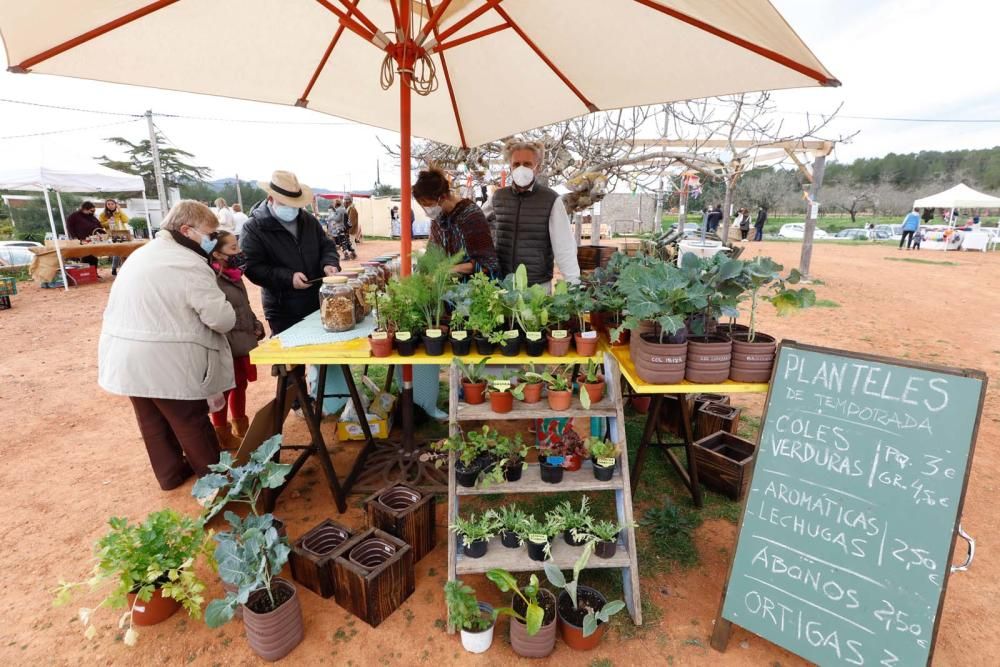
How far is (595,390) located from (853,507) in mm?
997

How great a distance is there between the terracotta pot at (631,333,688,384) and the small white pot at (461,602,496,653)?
Result: 1.15 meters

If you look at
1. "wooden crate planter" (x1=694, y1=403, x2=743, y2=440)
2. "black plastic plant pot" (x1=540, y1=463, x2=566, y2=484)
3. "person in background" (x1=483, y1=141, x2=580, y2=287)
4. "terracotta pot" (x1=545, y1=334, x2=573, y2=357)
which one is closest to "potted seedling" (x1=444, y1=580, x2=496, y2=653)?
"black plastic plant pot" (x1=540, y1=463, x2=566, y2=484)

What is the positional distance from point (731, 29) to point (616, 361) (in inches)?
55.0

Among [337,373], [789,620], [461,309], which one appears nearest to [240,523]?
[461,309]

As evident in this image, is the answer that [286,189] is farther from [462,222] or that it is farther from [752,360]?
[752,360]

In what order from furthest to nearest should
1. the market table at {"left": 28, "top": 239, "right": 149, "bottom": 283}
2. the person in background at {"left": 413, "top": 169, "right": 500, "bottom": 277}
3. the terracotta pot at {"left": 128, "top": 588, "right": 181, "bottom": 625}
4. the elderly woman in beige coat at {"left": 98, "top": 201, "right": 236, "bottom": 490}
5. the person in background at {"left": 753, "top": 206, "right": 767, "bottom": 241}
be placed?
the person in background at {"left": 753, "top": 206, "right": 767, "bottom": 241}, the market table at {"left": 28, "top": 239, "right": 149, "bottom": 283}, the person in background at {"left": 413, "top": 169, "right": 500, "bottom": 277}, the elderly woman in beige coat at {"left": 98, "top": 201, "right": 236, "bottom": 490}, the terracotta pot at {"left": 128, "top": 588, "right": 181, "bottom": 625}

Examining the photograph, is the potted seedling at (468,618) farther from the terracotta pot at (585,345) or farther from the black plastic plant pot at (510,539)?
the terracotta pot at (585,345)

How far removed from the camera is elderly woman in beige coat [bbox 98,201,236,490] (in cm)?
231

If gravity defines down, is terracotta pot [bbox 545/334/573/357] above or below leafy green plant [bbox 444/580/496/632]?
above

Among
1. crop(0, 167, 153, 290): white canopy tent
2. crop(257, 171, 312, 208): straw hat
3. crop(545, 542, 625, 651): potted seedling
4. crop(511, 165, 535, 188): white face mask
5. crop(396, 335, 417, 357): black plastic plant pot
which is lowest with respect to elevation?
crop(545, 542, 625, 651): potted seedling

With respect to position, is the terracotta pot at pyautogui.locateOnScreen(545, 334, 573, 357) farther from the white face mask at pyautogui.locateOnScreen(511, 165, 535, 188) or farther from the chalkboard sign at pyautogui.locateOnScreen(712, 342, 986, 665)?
the white face mask at pyautogui.locateOnScreen(511, 165, 535, 188)

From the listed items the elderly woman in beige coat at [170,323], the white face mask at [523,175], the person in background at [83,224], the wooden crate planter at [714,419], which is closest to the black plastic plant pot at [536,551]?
the wooden crate planter at [714,419]

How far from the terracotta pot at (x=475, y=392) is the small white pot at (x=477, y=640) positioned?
898mm

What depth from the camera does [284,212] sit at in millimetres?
3002
